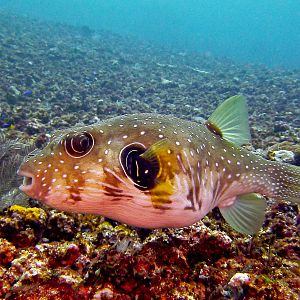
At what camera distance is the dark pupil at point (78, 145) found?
2.58 m

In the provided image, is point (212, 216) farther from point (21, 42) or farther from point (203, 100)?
point (21, 42)

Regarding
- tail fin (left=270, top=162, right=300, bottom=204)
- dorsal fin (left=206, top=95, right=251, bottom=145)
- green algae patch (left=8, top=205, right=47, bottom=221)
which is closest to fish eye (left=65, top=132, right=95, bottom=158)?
green algae patch (left=8, top=205, right=47, bottom=221)

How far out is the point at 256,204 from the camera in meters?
3.53

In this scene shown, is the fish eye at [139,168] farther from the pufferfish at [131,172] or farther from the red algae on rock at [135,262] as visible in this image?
the red algae on rock at [135,262]

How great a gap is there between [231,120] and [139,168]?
1.76 metres

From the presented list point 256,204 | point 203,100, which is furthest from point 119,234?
point 203,100

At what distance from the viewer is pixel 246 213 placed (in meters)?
3.49

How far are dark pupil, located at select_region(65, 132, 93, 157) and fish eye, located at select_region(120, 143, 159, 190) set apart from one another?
1.04 ft

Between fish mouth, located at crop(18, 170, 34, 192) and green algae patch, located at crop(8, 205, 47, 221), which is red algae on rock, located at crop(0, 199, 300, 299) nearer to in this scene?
green algae patch, located at crop(8, 205, 47, 221)

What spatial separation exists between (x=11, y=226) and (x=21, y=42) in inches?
1148

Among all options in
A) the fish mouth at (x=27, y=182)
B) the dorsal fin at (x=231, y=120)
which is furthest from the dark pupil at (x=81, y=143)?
the dorsal fin at (x=231, y=120)

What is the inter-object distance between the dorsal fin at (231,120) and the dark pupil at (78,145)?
1.74m

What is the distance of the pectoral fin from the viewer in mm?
3400

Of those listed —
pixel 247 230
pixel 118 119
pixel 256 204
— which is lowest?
pixel 247 230
